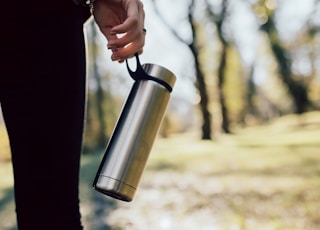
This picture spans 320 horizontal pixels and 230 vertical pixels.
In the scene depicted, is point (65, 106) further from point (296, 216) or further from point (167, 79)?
point (296, 216)

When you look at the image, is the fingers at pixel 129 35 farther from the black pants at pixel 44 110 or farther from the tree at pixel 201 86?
the tree at pixel 201 86

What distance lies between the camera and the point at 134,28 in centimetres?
60

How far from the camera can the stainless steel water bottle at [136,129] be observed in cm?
64

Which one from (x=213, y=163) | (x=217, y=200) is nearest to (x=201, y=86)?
(x=213, y=163)

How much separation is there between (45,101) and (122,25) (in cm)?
15

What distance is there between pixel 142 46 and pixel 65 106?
0.15 meters

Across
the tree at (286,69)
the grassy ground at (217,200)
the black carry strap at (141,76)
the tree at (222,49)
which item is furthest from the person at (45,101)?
the tree at (286,69)

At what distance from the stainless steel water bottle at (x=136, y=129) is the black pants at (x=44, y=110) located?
0.25ft

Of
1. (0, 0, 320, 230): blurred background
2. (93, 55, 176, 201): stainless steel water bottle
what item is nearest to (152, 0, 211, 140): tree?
(0, 0, 320, 230): blurred background

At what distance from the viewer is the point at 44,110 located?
55 centimetres

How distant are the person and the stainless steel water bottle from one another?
2.9 inches

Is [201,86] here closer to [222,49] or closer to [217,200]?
[222,49]

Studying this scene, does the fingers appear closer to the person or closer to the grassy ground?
the person

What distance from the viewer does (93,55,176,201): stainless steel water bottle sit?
640 millimetres
